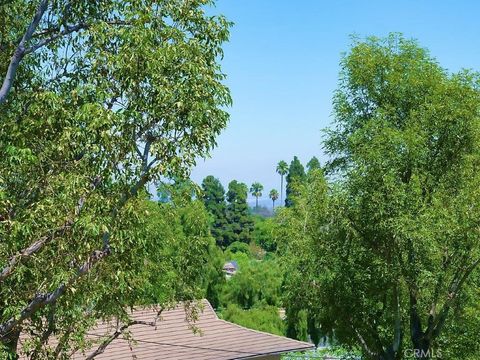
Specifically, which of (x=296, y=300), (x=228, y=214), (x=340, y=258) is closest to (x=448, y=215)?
(x=340, y=258)

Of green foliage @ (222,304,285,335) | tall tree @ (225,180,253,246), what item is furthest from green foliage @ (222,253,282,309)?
tall tree @ (225,180,253,246)

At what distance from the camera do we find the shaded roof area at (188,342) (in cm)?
1506

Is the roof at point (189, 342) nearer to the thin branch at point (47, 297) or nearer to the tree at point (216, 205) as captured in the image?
the thin branch at point (47, 297)

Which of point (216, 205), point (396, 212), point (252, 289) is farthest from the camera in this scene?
point (216, 205)

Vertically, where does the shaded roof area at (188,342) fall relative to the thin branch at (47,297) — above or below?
below

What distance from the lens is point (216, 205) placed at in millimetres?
81625

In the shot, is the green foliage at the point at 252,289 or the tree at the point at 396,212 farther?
the green foliage at the point at 252,289

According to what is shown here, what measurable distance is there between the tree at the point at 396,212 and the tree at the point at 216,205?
5899cm

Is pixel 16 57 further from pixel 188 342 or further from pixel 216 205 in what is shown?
pixel 216 205

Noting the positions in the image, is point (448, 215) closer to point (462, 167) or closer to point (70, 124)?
point (462, 167)

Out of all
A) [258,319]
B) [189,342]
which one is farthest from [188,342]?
[258,319]

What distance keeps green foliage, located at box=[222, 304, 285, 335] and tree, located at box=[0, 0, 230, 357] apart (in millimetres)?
23178

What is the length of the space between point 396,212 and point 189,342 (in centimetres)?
543

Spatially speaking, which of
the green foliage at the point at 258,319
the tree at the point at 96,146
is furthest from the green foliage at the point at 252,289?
the tree at the point at 96,146
